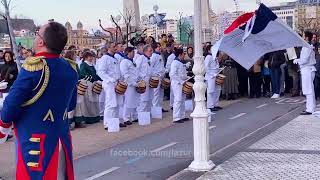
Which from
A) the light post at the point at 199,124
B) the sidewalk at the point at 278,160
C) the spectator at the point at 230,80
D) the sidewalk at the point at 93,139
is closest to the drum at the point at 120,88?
the sidewalk at the point at 93,139

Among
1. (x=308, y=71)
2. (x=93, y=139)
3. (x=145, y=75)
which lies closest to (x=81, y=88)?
(x=145, y=75)

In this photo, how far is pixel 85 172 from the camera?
8727 mm

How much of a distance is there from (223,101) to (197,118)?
1071 cm

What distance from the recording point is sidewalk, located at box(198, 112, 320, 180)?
7523 millimetres

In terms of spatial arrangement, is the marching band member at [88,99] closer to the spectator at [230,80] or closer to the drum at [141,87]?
the drum at [141,87]

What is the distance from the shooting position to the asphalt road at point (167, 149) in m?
8.61

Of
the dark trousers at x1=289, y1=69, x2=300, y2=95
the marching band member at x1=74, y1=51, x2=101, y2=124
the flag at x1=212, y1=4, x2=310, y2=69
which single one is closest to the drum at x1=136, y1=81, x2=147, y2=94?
the marching band member at x1=74, y1=51, x2=101, y2=124

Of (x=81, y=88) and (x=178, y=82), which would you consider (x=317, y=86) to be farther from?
(x=81, y=88)

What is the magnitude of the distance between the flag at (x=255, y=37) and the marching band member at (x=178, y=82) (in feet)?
15.2

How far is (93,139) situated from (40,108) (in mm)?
7497

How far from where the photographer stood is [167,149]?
34.1 ft

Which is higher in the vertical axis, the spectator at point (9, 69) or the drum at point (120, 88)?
the spectator at point (9, 69)

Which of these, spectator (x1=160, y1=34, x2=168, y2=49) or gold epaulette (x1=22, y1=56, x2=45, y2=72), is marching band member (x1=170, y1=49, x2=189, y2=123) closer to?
spectator (x1=160, y1=34, x2=168, y2=49)

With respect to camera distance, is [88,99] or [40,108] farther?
[88,99]
